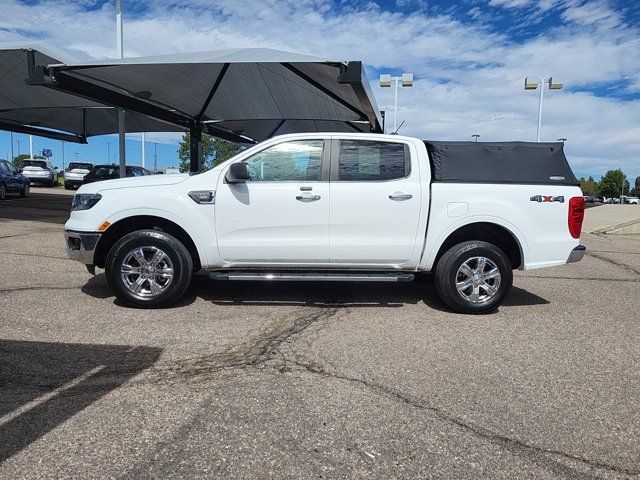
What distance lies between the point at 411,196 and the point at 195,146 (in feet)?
43.8

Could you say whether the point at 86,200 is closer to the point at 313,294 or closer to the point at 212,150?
the point at 313,294

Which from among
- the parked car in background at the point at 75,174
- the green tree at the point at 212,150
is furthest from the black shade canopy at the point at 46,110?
the green tree at the point at 212,150

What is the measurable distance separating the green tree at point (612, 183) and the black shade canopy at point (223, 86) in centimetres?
13733

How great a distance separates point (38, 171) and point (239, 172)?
3432cm

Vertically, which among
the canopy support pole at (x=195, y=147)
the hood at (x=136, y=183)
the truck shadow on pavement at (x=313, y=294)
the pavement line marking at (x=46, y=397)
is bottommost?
the pavement line marking at (x=46, y=397)

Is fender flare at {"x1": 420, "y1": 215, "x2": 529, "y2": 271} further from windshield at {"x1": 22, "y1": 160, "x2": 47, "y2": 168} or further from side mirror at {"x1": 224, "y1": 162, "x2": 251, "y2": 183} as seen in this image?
windshield at {"x1": 22, "y1": 160, "x2": 47, "y2": 168}

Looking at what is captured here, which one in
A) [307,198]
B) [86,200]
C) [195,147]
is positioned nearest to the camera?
[307,198]

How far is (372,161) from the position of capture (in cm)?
538

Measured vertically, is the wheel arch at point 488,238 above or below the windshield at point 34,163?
below

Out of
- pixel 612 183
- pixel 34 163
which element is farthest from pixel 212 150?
pixel 612 183

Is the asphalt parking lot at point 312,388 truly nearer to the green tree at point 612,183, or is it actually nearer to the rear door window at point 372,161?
the rear door window at point 372,161

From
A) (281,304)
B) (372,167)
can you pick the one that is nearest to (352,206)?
(372,167)

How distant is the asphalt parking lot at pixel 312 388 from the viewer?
8.34 feet

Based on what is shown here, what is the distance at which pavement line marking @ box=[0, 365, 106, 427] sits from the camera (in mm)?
2879
